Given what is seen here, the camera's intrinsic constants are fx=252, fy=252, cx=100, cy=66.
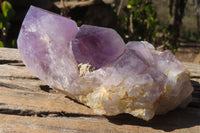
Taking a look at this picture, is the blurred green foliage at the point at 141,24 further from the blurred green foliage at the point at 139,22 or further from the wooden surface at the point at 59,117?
the wooden surface at the point at 59,117

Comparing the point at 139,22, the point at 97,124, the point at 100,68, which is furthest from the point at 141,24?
the point at 97,124

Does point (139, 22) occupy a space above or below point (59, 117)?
below

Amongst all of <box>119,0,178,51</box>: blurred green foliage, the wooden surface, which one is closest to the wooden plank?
the wooden surface

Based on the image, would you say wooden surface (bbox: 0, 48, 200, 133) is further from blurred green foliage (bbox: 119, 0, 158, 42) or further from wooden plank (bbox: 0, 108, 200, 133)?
blurred green foliage (bbox: 119, 0, 158, 42)

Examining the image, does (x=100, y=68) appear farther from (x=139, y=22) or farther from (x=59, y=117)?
(x=139, y=22)

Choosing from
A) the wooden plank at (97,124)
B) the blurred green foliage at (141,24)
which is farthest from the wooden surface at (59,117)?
the blurred green foliage at (141,24)

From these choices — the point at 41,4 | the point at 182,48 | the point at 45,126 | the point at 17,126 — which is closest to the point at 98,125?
the point at 45,126
